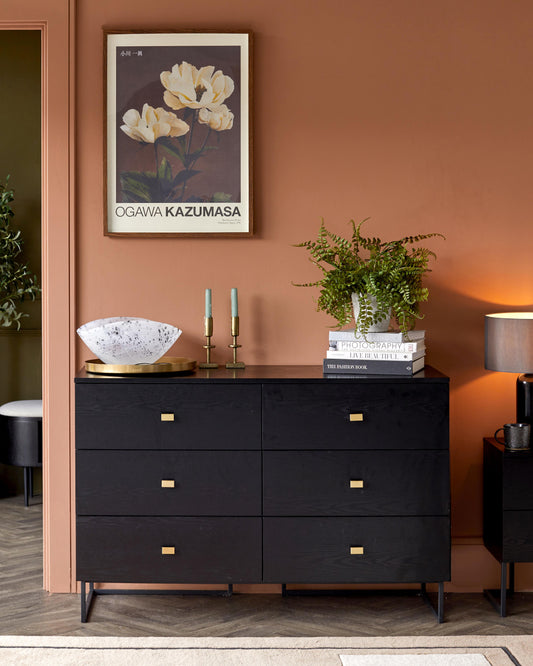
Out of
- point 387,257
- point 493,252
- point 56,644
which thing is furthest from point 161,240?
point 56,644

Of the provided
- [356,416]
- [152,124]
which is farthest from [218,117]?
[356,416]

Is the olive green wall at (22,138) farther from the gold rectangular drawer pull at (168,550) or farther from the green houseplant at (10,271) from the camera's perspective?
the gold rectangular drawer pull at (168,550)

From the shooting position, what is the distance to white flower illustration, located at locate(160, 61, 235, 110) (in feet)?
9.45

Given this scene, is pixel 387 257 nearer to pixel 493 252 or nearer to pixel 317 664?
pixel 493 252

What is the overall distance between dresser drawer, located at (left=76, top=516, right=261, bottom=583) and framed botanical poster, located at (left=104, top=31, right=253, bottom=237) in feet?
3.63

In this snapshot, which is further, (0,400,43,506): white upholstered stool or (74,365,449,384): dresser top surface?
(0,400,43,506): white upholstered stool

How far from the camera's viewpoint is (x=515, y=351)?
2652 mm

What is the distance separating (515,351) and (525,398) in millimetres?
207

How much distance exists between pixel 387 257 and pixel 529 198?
70cm

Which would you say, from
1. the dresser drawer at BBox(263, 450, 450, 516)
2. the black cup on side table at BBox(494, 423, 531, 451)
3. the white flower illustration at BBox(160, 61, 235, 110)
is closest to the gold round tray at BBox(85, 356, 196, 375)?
the dresser drawer at BBox(263, 450, 450, 516)

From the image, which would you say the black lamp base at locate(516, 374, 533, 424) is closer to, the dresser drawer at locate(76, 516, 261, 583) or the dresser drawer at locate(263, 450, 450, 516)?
the dresser drawer at locate(263, 450, 450, 516)

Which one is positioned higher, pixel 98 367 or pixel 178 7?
pixel 178 7

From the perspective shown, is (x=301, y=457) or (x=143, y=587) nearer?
(x=301, y=457)

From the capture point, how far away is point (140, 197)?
2910mm
